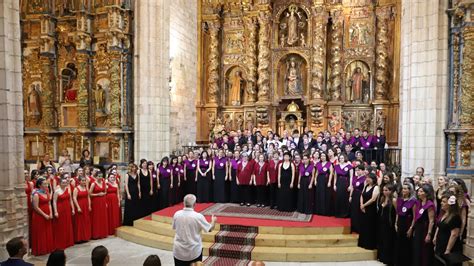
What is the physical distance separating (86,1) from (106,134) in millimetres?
4397

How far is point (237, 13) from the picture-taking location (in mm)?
18672

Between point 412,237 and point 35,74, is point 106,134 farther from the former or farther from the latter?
point 412,237

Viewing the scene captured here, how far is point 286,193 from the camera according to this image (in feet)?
33.9

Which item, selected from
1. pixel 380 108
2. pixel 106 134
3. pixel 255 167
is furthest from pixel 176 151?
pixel 380 108

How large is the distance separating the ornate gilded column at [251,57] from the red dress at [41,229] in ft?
38.6

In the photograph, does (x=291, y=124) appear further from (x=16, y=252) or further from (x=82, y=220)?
(x=16, y=252)

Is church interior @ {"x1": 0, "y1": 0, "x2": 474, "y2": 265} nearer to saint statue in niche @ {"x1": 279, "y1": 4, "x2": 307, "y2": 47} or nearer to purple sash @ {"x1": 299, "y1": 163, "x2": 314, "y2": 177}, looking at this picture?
saint statue in niche @ {"x1": 279, "y1": 4, "x2": 307, "y2": 47}

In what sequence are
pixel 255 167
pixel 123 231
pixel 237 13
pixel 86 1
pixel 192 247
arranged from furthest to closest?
pixel 237 13
pixel 86 1
pixel 255 167
pixel 123 231
pixel 192 247

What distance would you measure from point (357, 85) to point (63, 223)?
1346 centimetres

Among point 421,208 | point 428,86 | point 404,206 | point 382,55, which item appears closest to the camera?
point 421,208

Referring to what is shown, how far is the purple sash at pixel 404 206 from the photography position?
261 inches

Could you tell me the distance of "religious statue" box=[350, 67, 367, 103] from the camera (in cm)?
1736

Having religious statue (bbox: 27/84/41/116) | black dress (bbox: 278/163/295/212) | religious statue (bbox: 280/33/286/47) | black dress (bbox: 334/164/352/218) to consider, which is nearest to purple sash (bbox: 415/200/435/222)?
black dress (bbox: 334/164/352/218)

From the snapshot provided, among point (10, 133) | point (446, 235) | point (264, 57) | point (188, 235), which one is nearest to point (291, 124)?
point (264, 57)
